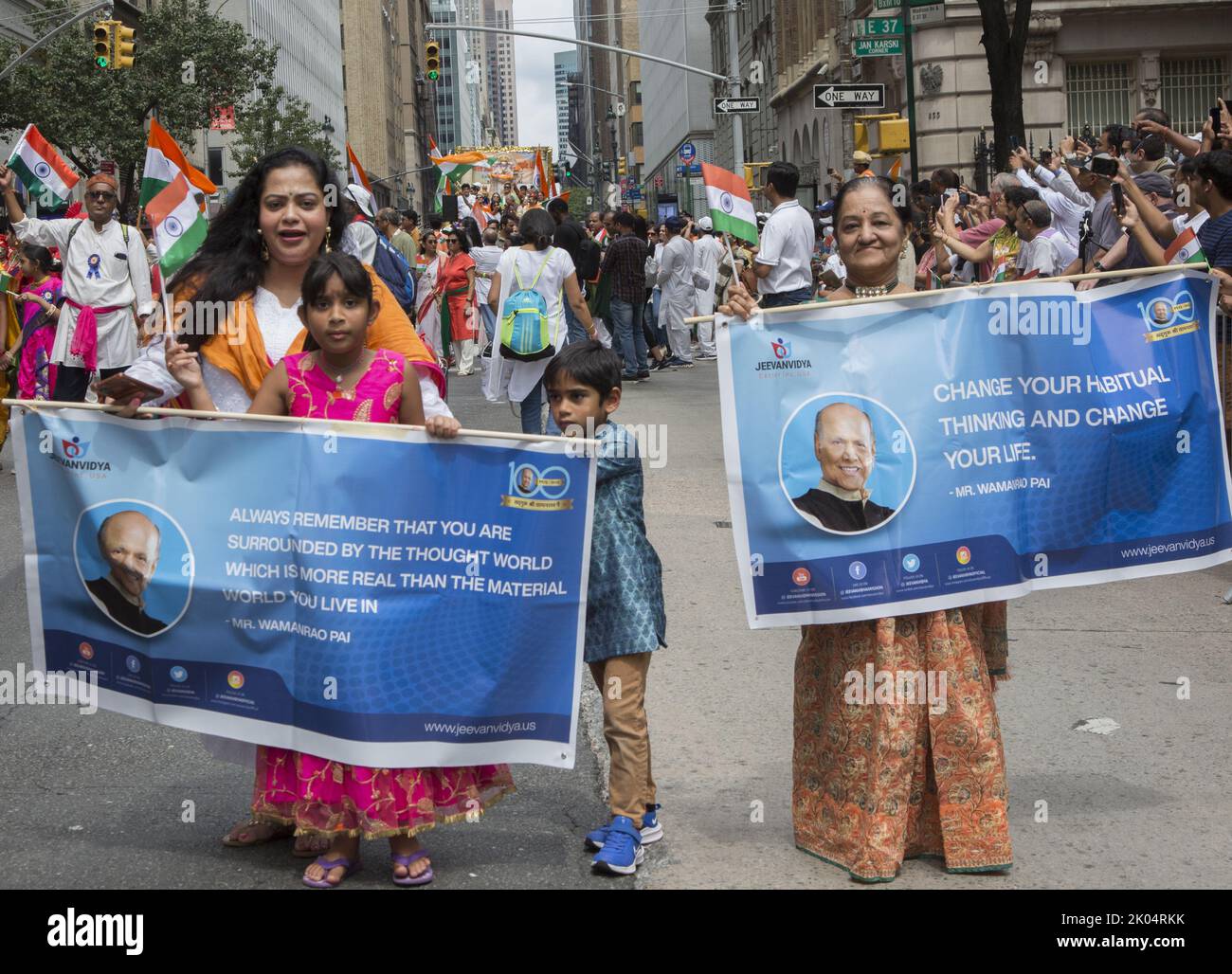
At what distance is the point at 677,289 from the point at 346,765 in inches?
726

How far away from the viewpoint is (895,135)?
19.3 metres

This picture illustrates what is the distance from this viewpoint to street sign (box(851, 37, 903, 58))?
707 inches

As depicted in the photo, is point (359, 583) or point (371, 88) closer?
point (359, 583)

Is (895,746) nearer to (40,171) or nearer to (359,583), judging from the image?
(359,583)

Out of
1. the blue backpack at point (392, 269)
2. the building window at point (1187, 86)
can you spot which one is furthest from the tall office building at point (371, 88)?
the blue backpack at point (392, 269)

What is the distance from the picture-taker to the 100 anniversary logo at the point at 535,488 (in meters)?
4.27

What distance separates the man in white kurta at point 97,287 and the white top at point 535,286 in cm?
266

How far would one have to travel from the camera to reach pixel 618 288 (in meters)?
20.1

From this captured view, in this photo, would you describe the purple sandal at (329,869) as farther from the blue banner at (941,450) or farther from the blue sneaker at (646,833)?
the blue banner at (941,450)

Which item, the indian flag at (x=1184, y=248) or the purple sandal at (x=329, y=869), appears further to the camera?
the indian flag at (x=1184, y=248)

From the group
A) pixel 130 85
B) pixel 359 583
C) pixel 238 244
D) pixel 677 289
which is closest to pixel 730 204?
pixel 238 244
